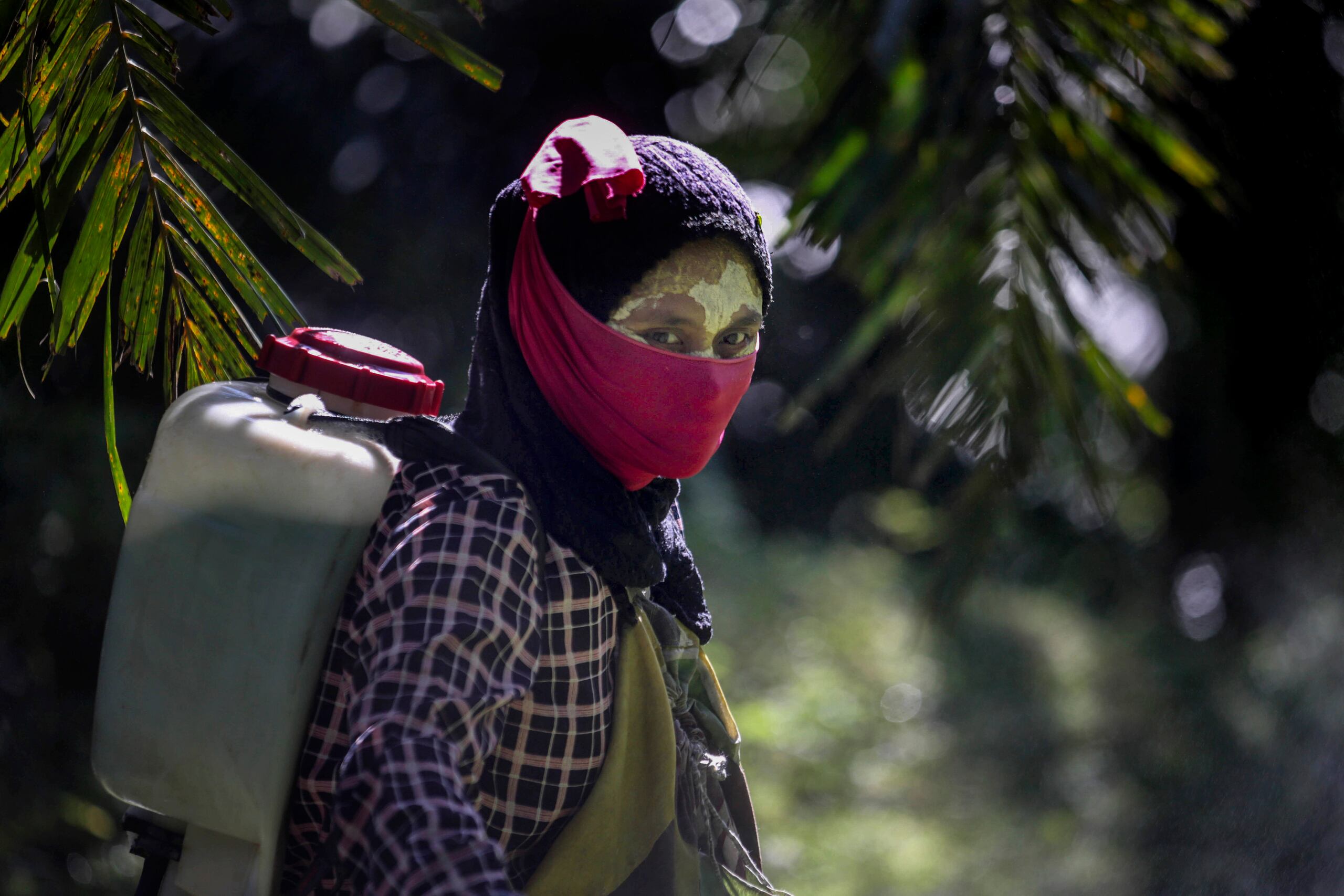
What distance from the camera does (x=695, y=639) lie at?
4.75 feet

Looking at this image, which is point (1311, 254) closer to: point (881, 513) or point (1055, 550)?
point (1055, 550)

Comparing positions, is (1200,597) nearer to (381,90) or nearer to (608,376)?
(381,90)

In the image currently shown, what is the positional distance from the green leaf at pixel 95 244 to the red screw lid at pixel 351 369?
0.65 ft

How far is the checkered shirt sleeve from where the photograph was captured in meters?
0.91

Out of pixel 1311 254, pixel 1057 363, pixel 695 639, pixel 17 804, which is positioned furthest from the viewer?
pixel 17 804

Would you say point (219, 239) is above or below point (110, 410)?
above

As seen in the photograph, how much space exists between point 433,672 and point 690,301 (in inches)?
18.4

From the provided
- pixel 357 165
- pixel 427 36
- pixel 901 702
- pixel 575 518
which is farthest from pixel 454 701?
pixel 901 702

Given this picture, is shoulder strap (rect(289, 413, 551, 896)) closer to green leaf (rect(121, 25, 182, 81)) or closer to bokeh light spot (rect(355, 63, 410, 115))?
green leaf (rect(121, 25, 182, 81))

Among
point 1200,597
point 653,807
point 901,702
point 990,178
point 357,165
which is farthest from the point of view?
point 901,702

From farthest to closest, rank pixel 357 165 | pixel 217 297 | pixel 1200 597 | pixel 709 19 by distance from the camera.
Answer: pixel 1200 597
pixel 357 165
pixel 709 19
pixel 217 297

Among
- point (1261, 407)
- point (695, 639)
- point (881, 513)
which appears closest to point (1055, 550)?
point (1261, 407)

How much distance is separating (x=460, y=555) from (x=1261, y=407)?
2.97m

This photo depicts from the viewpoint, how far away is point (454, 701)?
986 millimetres
